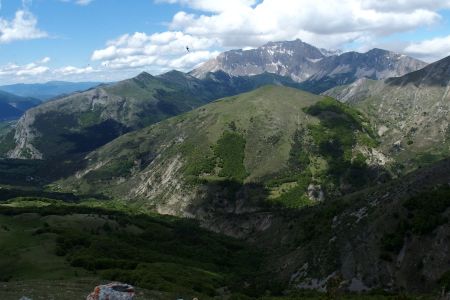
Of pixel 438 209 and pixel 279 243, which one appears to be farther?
pixel 279 243

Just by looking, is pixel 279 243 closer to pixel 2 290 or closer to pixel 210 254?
pixel 210 254

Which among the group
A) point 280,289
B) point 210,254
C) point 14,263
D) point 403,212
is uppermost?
point 403,212

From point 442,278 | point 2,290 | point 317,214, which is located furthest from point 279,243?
Result: point 2,290

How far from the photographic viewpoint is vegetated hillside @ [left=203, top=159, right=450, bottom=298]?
9706 centimetres

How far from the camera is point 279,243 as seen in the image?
183m

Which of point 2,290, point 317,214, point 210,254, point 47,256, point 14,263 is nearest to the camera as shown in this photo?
point 2,290

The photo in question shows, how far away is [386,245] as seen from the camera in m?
107

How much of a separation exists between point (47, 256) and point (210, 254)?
71.2 meters

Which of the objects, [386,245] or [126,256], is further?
[126,256]

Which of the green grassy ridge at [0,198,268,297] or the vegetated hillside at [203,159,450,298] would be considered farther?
the green grassy ridge at [0,198,268,297]

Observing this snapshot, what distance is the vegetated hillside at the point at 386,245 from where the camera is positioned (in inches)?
3821

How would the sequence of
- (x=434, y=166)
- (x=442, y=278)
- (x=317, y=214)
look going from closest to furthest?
(x=442, y=278)
(x=434, y=166)
(x=317, y=214)

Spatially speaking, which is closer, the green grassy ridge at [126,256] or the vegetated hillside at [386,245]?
the vegetated hillside at [386,245]

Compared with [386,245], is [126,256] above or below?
below
